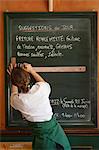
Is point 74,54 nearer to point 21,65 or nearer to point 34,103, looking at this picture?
point 21,65

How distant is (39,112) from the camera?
1.78m

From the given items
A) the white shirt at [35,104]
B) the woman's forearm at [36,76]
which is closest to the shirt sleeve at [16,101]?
the white shirt at [35,104]

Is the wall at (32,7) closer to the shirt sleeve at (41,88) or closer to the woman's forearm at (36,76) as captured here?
the woman's forearm at (36,76)

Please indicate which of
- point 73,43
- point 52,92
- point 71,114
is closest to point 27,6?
point 73,43

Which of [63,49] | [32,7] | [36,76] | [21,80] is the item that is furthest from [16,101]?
[32,7]

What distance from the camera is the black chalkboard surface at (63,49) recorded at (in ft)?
6.98

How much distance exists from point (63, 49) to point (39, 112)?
562 mm

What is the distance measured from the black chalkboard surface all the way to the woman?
295 mm

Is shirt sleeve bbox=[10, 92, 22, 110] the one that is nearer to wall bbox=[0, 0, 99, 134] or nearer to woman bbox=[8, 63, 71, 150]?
woman bbox=[8, 63, 71, 150]

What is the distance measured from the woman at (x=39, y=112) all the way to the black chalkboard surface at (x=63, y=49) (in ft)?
0.97

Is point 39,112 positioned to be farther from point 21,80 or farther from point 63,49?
point 63,49

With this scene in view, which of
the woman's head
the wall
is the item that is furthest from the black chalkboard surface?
the woman's head

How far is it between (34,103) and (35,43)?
0.53m

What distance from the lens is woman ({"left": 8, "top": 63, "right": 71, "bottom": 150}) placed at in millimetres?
1785
